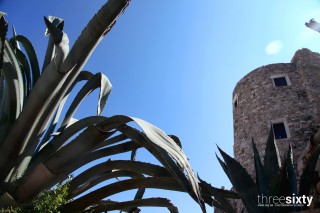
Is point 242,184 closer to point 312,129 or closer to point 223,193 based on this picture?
point 223,193

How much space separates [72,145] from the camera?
222 cm

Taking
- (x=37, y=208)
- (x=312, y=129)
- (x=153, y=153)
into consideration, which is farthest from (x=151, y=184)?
(x=312, y=129)

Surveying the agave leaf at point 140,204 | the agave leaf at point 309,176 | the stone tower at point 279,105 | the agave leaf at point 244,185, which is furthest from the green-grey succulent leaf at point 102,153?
the stone tower at point 279,105

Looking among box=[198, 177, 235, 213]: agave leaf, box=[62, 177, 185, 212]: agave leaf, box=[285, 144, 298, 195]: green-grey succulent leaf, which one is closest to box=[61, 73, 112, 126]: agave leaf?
box=[62, 177, 185, 212]: agave leaf

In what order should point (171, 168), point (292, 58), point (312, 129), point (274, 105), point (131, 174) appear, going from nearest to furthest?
point (171, 168) → point (131, 174) → point (312, 129) → point (274, 105) → point (292, 58)

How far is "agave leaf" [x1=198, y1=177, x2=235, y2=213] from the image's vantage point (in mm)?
2449

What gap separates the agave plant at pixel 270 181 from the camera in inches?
96.1

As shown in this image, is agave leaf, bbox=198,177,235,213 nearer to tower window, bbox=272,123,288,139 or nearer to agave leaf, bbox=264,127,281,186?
agave leaf, bbox=264,127,281,186

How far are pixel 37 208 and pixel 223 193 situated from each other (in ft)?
4.60

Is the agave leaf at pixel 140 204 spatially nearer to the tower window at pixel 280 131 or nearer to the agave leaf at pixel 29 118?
the agave leaf at pixel 29 118

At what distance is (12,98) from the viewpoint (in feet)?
8.32

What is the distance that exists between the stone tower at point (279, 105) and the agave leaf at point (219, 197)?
925 centimetres

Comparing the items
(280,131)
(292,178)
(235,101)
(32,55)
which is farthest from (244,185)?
(235,101)

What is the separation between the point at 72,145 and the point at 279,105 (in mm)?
11288
